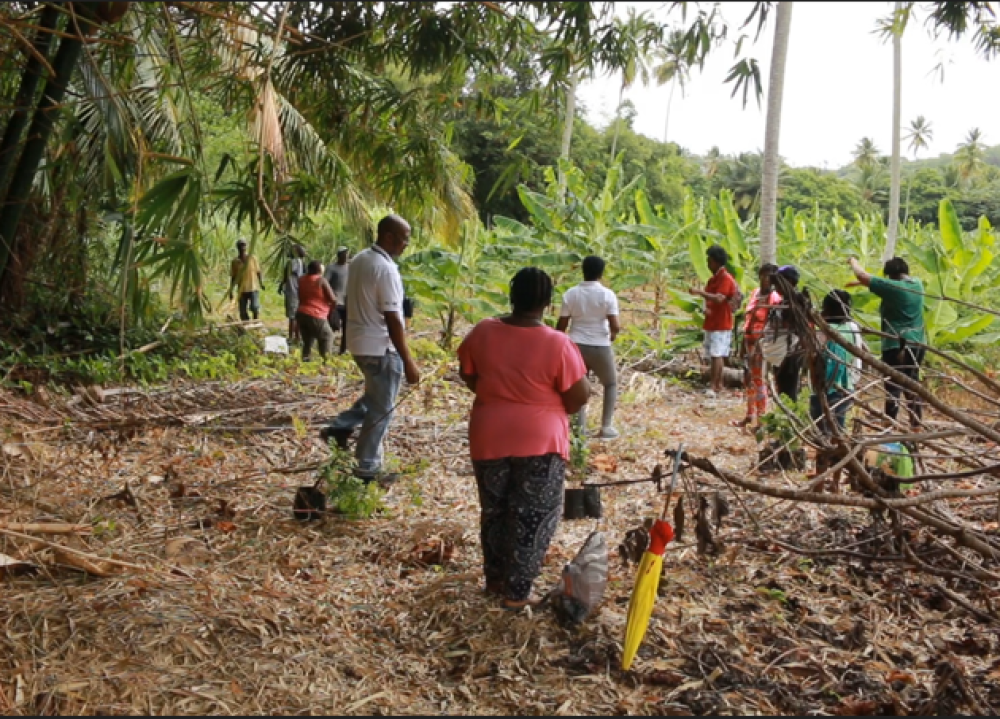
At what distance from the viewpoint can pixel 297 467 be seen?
18.5 ft

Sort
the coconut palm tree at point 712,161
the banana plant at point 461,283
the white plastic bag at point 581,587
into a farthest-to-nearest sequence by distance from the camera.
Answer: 1. the coconut palm tree at point 712,161
2. the banana plant at point 461,283
3. the white plastic bag at point 581,587

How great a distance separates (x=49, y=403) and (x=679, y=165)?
1341 inches

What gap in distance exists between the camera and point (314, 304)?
Answer: 983cm

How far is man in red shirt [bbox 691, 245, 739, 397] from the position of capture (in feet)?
26.4

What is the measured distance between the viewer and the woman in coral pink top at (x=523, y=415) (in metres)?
3.47

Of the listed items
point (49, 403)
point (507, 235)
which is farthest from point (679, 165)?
point (49, 403)

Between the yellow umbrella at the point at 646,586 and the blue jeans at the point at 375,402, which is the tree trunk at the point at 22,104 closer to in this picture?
the blue jeans at the point at 375,402

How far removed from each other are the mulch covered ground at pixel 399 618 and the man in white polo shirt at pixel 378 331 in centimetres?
48

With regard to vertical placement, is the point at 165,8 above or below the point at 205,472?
above

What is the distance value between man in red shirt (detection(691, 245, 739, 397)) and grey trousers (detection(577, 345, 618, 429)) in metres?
1.67

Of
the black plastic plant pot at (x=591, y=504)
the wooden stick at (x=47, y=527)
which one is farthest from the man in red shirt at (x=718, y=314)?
the wooden stick at (x=47, y=527)

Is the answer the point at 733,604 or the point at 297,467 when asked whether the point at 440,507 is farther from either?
the point at 733,604

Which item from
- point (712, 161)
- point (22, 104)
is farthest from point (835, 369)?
point (712, 161)

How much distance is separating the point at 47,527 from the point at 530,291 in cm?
236
